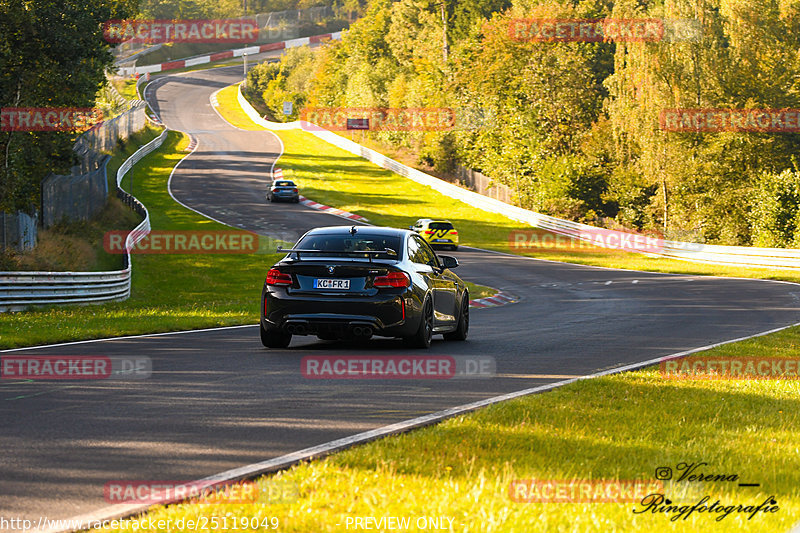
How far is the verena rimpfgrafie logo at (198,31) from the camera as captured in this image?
14212cm

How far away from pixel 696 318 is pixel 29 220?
17.2 metres

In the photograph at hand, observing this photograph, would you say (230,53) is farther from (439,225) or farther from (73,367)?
(73,367)

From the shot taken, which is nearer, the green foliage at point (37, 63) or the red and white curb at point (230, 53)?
the green foliage at point (37, 63)

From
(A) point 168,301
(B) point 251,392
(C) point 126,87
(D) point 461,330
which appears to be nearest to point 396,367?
(B) point 251,392

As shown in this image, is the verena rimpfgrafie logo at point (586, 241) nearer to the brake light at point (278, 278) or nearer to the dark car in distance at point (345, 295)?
the dark car in distance at point (345, 295)

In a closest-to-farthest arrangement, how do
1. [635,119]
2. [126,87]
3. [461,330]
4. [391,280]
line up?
[391,280]
[461,330]
[635,119]
[126,87]

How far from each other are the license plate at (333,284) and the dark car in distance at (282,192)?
144ft

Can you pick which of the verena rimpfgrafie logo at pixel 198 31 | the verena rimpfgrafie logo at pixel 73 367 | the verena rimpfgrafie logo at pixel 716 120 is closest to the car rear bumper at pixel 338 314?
the verena rimpfgrafie logo at pixel 73 367

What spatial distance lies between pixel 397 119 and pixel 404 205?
28.4 m

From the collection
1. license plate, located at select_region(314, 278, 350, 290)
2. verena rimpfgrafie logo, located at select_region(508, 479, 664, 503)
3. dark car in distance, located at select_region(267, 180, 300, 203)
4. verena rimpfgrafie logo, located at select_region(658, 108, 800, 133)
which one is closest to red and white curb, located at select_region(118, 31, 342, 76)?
dark car in distance, located at select_region(267, 180, 300, 203)

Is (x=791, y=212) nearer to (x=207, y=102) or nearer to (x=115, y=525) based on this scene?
(x=115, y=525)

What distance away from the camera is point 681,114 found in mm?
54938

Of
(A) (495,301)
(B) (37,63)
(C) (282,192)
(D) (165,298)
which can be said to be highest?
(B) (37,63)

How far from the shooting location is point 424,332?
12.5 m
